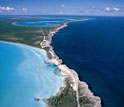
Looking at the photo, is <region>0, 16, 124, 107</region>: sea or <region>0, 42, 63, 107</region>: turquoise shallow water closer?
<region>0, 42, 63, 107</region>: turquoise shallow water

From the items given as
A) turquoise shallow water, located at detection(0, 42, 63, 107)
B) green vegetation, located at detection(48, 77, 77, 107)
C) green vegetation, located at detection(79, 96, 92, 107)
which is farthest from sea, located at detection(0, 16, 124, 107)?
green vegetation, located at detection(79, 96, 92, 107)

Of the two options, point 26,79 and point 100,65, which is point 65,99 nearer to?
point 26,79

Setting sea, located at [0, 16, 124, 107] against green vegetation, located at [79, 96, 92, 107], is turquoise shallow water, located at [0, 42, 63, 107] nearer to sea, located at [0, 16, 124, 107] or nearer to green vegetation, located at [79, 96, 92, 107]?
sea, located at [0, 16, 124, 107]

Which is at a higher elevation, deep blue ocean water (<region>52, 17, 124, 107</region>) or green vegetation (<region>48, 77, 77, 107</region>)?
deep blue ocean water (<region>52, 17, 124, 107</region>)

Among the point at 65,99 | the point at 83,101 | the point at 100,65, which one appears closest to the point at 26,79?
the point at 65,99

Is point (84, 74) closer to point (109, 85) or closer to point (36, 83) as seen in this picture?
point (109, 85)

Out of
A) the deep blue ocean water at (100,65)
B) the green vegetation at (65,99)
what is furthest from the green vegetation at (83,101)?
the deep blue ocean water at (100,65)
